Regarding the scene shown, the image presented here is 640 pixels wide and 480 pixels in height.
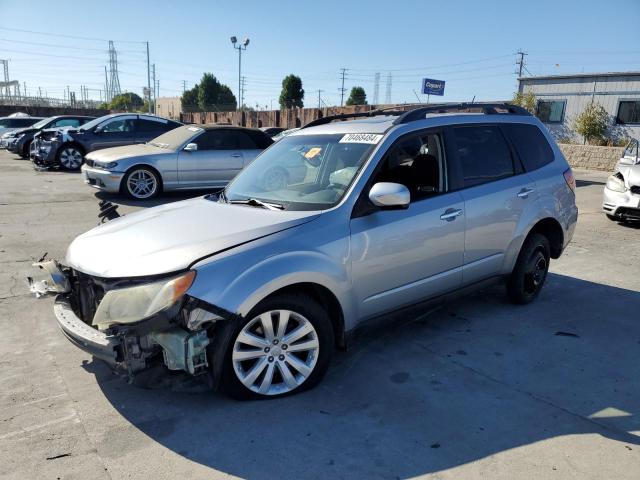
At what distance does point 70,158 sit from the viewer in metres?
15.1

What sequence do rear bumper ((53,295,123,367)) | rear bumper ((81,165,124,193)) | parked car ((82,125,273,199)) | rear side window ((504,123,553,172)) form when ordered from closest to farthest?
rear bumper ((53,295,123,367)) → rear side window ((504,123,553,172)) → rear bumper ((81,165,124,193)) → parked car ((82,125,273,199))

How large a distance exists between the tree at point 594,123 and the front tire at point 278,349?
25.0 meters

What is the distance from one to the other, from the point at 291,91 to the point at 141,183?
50.0m

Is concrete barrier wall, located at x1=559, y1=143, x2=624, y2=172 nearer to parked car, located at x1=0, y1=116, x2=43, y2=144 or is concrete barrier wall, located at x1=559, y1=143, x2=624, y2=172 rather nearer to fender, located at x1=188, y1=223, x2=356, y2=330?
fender, located at x1=188, y1=223, x2=356, y2=330

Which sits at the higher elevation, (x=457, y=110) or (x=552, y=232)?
(x=457, y=110)

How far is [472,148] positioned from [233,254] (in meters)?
2.51

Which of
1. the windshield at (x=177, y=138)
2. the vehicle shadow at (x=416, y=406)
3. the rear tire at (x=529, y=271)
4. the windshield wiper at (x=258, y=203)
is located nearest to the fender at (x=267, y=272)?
the windshield wiper at (x=258, y=203)

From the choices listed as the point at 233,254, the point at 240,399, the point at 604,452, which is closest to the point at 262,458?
the point at 240,399

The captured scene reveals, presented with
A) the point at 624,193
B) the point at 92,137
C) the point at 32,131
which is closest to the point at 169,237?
the point at 624,193

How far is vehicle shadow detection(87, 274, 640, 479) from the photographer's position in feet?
9.07

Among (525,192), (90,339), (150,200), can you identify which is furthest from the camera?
(150,200)

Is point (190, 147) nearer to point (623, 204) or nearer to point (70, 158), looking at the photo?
point (70, 158)

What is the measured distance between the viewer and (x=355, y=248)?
137 inches

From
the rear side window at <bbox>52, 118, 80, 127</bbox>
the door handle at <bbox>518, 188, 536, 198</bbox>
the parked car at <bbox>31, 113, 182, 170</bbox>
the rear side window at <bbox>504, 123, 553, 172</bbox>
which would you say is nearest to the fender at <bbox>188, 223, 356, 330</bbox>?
the door handle at <bbox>518, 188, 536, 198</bbox>
